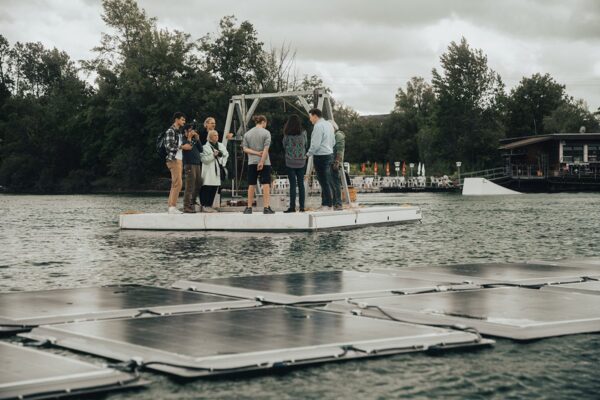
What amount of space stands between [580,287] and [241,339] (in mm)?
3932

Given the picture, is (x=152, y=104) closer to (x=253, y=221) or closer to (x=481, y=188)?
(x=481, y=188)

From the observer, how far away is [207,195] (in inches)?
819

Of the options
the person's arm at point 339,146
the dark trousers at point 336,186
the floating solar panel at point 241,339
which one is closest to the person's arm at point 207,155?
the dark trousers at point 336,186

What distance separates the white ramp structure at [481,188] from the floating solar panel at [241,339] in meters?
63.4

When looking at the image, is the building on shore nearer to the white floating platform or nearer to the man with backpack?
the white floating platform

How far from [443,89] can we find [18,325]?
116m

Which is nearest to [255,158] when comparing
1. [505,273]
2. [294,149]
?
[294,149]

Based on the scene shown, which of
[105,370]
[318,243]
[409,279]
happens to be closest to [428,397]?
[105,370]

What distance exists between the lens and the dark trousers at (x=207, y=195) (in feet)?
67.7

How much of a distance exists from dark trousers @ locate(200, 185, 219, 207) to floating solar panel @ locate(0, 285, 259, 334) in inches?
466

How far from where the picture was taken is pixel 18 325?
258 inches

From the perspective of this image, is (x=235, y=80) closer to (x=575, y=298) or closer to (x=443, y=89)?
(x=443, y=89)

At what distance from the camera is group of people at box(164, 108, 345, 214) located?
1842 cm

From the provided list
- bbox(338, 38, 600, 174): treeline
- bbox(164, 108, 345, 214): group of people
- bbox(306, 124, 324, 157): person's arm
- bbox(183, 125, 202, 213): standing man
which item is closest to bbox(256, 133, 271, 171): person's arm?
bbox(164, 108, 345, 214): group of people
